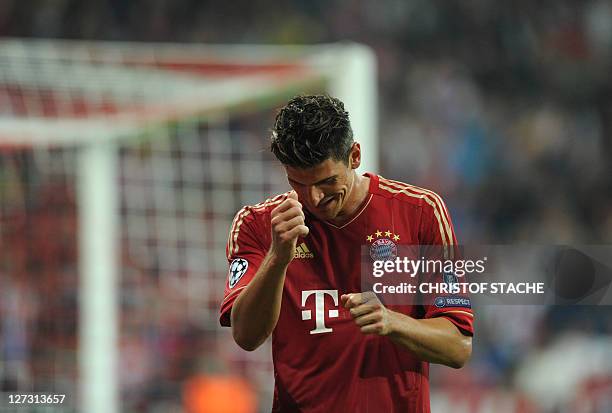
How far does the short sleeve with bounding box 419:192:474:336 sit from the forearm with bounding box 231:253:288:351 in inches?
14.8

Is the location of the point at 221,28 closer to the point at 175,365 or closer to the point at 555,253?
the point at 175,365

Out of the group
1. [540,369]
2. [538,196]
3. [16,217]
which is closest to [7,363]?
[16,217]

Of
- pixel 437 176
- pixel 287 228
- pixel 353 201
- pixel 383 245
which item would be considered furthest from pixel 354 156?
pixel 437 176

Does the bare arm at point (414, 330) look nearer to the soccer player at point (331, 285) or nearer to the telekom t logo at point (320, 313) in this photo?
Answer: the soccer player at point (331, 285)

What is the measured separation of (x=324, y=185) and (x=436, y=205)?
0.31 m

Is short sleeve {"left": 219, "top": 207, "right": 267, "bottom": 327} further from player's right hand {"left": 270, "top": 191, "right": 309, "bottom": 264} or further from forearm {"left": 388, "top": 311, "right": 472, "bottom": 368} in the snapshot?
forearm {"left": 388, "top": 311, "right": 472, "bottom": 368}

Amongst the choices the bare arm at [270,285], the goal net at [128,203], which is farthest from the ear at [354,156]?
the goal net at [128,203]

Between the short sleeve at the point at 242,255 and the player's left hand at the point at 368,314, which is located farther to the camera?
the short sleeve at the point at 242,255

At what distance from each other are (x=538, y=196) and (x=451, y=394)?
269 cm

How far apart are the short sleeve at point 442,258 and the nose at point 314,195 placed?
0.29 meters

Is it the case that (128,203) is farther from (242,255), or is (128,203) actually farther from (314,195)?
(314,195)

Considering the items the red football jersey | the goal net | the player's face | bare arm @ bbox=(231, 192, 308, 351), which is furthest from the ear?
the goal net

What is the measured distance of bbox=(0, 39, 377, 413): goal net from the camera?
523 cm

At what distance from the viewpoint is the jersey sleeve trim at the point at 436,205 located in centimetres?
238
